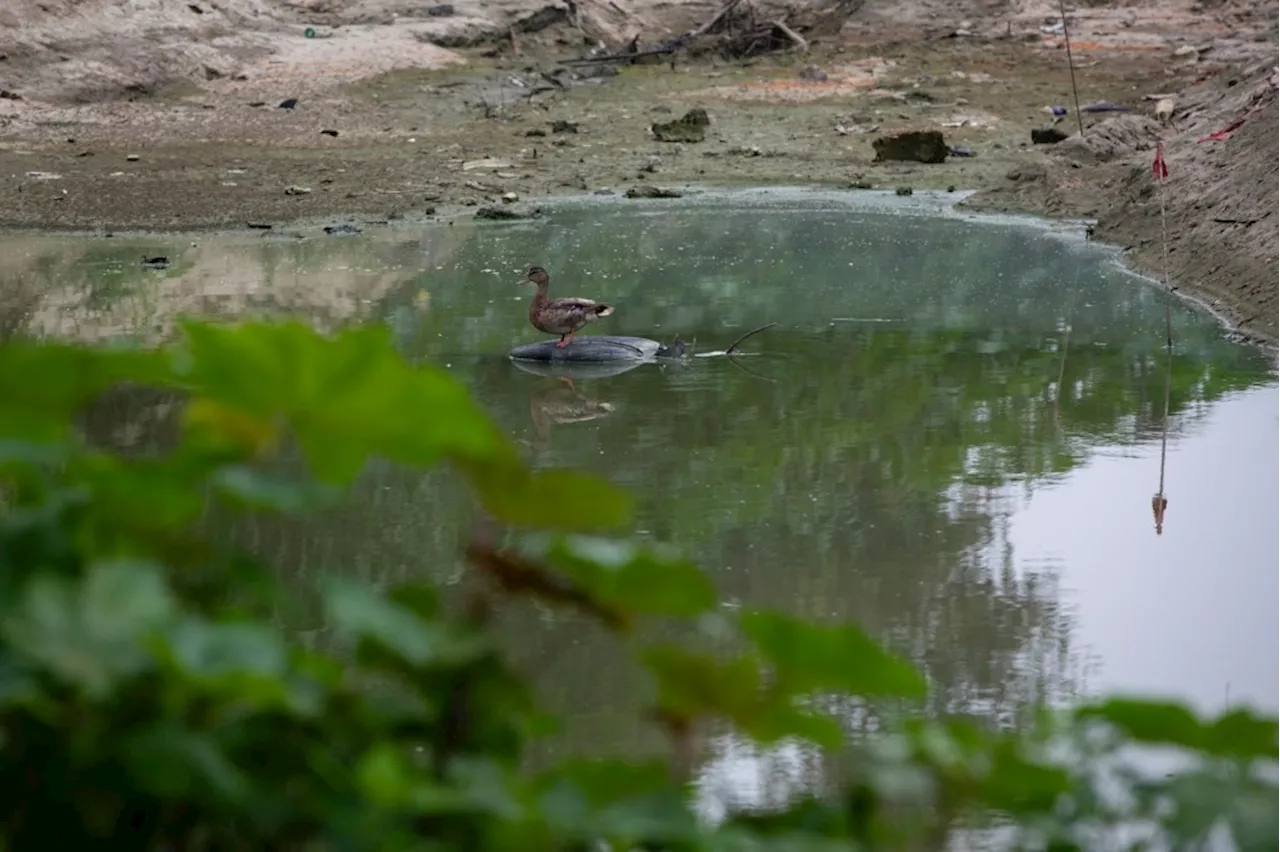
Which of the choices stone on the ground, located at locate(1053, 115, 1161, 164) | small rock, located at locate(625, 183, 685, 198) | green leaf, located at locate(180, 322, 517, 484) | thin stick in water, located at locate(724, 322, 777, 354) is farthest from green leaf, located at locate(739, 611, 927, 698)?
stone on the ground, located at locate(1053, 115, 1161, 164)

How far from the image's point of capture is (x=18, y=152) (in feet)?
46.1

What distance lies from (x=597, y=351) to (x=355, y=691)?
6398 millimetres

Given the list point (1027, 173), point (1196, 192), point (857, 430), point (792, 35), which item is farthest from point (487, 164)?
point (857, 430)

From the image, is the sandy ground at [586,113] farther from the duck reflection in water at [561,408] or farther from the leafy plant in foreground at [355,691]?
the leafy plant in foreground at [355,691]

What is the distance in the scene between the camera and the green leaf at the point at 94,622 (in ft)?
4.12

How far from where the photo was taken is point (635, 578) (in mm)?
1558

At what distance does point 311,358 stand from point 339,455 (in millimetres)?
95

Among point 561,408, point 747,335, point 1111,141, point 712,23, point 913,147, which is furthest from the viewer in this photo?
point 712,23

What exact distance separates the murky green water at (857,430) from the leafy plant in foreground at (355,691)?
1790mm

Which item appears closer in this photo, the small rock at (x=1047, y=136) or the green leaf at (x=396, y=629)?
the green leaf at (x=396, y=629)

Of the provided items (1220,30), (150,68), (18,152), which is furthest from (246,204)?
(1220,30)

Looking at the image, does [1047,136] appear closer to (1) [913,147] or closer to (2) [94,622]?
(1) [913,147]

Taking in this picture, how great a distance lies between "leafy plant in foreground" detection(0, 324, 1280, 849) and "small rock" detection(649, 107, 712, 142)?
14246 mm

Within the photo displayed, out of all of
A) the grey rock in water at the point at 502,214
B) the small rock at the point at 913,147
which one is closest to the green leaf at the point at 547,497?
the grey rock in water at the point at 502,214
